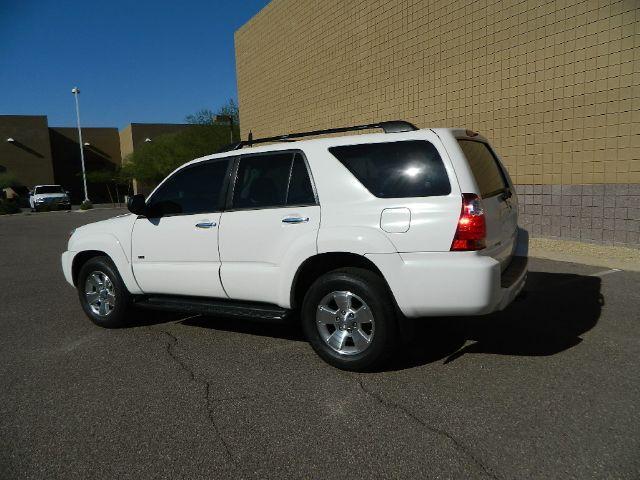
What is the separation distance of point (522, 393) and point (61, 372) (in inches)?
146

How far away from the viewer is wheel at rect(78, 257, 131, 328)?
5391 mm

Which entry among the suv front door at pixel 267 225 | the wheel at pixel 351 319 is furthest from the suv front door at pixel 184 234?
the wheel at pixel 351 319

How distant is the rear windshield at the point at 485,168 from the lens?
3.94 metres

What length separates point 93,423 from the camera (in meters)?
3.31

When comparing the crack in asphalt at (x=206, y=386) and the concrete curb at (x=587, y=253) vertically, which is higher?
the concrete curb at (x=587, y=253)

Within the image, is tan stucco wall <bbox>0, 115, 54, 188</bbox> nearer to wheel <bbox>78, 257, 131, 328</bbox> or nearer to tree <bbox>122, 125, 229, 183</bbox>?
tree <bbox>122, 125, 229, 183</bbox>

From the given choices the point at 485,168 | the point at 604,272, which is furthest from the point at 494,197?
the point at 604,272

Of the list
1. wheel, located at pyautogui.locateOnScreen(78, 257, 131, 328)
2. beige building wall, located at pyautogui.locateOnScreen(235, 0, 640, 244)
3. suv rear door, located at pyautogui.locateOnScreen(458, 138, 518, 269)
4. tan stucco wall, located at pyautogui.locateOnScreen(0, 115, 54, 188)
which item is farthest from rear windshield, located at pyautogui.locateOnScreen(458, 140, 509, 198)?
tan stucco wall, located at pyautogui.locateOnScreen(0, 115, 54, 188)

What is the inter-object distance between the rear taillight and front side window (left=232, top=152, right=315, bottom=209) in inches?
48.5

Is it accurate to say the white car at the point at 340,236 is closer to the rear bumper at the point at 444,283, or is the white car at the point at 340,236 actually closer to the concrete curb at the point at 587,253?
the rear bumper at the point at 444,283

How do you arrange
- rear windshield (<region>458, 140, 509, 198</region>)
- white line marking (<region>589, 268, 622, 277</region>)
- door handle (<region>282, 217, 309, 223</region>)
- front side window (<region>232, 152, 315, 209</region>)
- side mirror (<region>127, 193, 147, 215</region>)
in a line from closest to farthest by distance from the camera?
rear windshield (<region>458, 140, 509, 198</region>) → door handle (<region>282, 217, 309, 223</region>) → front side window (<region>232, 152, 315, 209</region>) → side mirror (<region>127, 193, 147, 215</region>) → white line marking (<region>589, 268, 622, 277</region>)

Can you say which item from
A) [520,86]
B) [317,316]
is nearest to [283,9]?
[520,86]

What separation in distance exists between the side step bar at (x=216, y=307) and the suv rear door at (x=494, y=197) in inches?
71.1

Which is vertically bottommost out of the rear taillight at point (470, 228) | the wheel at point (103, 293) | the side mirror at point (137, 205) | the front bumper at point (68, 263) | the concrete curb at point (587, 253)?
the concrete curb at point (587, 253)
